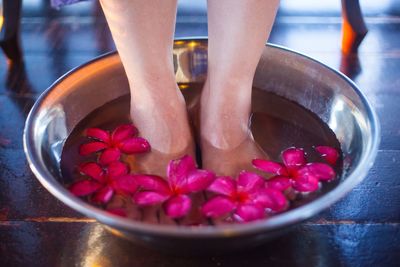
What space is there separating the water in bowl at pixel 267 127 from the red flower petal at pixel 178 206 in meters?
0.05

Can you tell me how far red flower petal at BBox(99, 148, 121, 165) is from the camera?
0.76 m

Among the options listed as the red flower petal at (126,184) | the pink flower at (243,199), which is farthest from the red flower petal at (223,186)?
the red flower petal at (126,184)

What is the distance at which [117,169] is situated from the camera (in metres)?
0.73

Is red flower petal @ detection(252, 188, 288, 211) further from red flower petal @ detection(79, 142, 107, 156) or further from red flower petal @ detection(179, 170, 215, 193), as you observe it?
red flower petal @ detection(79, 142, 107, 156)

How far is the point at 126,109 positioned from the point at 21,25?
564 millimetres

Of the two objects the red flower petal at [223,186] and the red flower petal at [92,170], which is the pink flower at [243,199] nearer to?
Answer: the red flower petal at [223,186]

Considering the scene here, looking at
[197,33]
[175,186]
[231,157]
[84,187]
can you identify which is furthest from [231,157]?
[197,33]

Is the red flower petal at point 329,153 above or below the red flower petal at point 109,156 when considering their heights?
above

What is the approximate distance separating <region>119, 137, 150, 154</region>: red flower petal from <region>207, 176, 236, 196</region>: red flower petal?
13cm

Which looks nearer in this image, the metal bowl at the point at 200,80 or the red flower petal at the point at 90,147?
the metal bowl at the point at 200,80

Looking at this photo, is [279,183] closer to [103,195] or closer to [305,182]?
[305,182]

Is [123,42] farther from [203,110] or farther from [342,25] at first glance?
[342,25]

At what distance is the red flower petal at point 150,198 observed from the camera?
26.3 inches

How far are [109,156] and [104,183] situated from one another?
0.06 m
